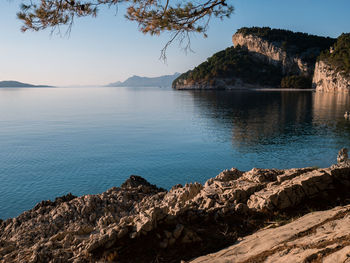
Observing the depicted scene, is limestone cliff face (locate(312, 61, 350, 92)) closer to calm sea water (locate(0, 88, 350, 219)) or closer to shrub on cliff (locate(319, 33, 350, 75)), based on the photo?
shrub on cliff (locate(319, 33, 350, 75))

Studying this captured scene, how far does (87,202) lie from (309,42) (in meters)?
218

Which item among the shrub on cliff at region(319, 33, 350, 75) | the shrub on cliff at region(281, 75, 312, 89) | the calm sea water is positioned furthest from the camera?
the shrub on cliff at region(281, 75, 312, 89)

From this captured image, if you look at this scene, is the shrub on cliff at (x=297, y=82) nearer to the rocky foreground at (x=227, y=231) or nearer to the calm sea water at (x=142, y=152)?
the calm sea water at (x=142, y=152)

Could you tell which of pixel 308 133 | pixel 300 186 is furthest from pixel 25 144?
pixel 308 133

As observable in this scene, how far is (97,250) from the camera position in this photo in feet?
27.6

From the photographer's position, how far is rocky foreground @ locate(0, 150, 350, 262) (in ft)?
22.3

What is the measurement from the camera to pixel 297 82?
176500 millimetres

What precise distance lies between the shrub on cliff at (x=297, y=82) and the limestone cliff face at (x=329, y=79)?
21.1m

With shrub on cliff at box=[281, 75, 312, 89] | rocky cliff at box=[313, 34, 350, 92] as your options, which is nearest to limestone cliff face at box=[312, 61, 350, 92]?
rocky cliff at box=[313, 34, 350, 92]

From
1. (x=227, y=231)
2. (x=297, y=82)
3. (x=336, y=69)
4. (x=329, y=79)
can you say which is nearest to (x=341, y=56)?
(x=336, y=69)

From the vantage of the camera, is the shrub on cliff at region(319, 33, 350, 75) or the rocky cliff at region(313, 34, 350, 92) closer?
the shrub on cliff at region(319, 33, 350, 75)

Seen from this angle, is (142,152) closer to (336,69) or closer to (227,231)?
(227,231)

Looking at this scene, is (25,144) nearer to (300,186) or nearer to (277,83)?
(300,186)

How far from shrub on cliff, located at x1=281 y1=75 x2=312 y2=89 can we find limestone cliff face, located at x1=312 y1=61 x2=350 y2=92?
69.1 feet
